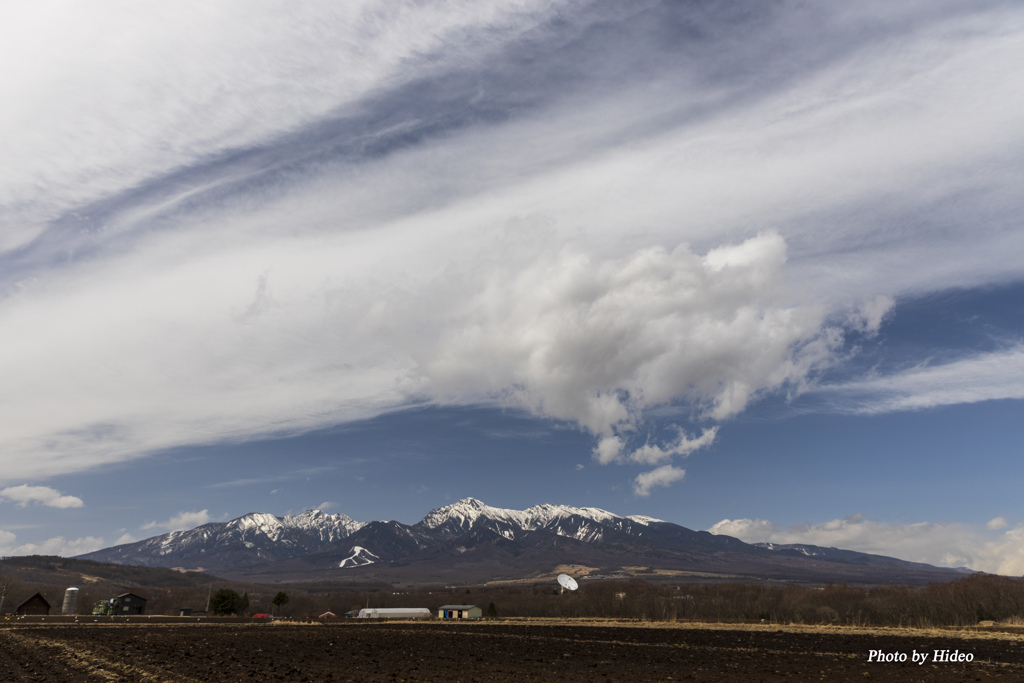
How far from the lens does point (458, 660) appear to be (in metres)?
45.6

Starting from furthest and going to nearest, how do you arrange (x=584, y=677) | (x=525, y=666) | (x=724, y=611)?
(x=724, y=611)
(x=525, y=666)
(x=584, y=677)

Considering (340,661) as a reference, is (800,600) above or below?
below

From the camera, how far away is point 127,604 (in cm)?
16975

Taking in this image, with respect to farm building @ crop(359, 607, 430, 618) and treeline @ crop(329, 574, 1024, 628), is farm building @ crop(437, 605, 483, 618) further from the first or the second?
treeline @ crop(329, 574, 1024, 628)

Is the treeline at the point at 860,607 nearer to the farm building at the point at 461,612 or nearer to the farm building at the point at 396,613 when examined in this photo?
the farm building at the point at 461,612

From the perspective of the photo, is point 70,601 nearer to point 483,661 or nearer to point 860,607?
point 483,661

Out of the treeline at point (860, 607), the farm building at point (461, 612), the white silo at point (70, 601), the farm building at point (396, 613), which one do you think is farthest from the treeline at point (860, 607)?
the white silo at point (70, 601)

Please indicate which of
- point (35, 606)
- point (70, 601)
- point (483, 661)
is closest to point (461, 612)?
point (35, 606)

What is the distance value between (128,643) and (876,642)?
248 feet

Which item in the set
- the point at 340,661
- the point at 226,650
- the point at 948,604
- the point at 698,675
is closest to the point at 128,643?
the point at 226,650

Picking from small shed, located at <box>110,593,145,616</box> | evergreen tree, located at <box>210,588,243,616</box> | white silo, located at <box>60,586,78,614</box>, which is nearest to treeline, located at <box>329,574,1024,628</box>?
evergreen tree, located at <box>210,588,243,616</box>

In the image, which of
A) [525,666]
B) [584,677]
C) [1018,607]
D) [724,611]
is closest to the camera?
[584,677]

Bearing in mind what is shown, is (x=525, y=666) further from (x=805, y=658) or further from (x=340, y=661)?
(x=805, y=658)

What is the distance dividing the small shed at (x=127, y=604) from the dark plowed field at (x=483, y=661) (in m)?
118
